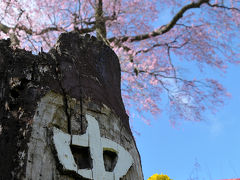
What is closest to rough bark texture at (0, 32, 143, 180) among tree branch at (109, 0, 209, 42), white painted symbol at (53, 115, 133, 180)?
white painted symbol at (53, 115, 133, 180)

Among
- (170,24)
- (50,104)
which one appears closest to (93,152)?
(50,104)

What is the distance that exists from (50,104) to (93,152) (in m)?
0.24

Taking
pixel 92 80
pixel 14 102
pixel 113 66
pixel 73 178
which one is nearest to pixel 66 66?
pixel 92 80

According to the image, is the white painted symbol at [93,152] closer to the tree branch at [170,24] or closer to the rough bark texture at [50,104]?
the rough bark texture at [50,104]

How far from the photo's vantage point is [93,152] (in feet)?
2.95

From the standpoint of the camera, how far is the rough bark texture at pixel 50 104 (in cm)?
79

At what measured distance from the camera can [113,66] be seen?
141cm

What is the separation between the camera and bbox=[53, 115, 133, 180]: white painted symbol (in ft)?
2.68

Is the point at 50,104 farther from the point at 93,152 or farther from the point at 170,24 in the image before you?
the point at 170,24

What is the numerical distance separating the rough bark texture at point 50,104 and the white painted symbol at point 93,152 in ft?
0.08

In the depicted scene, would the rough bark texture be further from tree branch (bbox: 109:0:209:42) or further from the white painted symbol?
tree branch (bbox: 109:0:209:42)

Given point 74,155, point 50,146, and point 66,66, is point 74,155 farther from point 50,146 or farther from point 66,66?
point 66,66

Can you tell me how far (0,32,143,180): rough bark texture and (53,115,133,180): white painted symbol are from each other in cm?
2

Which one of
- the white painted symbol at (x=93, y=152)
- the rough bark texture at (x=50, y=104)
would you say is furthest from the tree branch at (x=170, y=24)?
the white painted symbol at (x=93, y=152)
